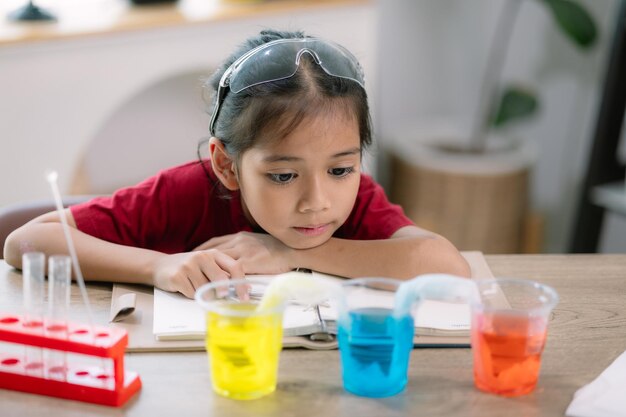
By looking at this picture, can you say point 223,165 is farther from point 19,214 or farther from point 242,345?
point 242,345

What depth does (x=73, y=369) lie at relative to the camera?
1.02 meters

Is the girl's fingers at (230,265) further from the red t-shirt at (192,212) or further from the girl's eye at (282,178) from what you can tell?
the red t-shirt at (192,212)

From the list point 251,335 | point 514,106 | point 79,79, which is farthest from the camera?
point 514,106

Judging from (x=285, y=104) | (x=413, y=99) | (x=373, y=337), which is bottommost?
(x=413, y=99)

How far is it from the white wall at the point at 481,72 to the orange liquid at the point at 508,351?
225cm

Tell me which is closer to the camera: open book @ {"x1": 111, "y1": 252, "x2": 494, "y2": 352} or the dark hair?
open book @ {"x1": 111, "y1": 252, "x2": 494, "y2": 352}

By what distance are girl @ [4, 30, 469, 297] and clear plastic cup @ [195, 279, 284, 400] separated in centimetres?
25

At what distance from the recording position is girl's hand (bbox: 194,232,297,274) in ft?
4.35

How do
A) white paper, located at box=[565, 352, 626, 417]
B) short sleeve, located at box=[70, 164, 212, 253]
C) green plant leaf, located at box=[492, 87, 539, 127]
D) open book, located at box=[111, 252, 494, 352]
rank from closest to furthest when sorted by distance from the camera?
Answer: white paper, located at box=[565, 352, 626, 417]
open book, located at box=[111, 252, 494, 352]
short sleeve, located at box=[70, 164, 212, 253]
green plant leaf, located at box=[492, 87, 539, 127]

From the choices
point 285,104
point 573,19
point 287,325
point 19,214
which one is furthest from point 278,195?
point 573,19

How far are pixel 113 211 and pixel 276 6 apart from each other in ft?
5.01

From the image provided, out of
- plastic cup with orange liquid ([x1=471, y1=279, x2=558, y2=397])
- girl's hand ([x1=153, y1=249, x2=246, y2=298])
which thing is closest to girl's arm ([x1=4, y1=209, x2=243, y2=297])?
girl's hand ([x1=153, y1=249, x2=246, y2=298])

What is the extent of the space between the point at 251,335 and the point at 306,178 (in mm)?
358

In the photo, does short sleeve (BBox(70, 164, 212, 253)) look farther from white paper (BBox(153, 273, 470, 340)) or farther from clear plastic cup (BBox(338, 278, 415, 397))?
clear plastic cup (BBox(338, 278, 415, 397))
